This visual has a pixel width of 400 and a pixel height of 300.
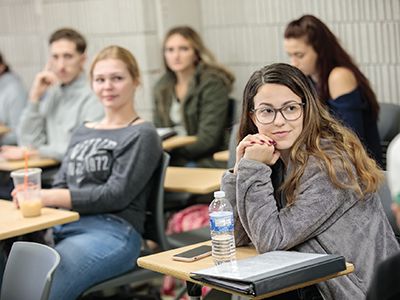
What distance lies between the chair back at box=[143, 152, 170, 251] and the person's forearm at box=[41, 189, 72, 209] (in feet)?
1.24

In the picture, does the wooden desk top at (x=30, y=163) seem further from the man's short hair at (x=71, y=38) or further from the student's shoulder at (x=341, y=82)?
the student's shoulder at (x=341, y=82)

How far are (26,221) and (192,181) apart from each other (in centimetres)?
93

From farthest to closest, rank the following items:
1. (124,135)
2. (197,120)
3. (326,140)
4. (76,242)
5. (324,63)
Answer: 1. (197,120)
2. (324,63)
3. (124,135)
4. (76,242)
5. (326,140)

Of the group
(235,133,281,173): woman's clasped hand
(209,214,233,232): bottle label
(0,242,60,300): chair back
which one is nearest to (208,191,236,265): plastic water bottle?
(209,214,233,232): bottle label

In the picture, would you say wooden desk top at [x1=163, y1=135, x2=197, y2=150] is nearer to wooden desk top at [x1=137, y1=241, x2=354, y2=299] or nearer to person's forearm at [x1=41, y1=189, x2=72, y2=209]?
person's forearm at [x1=41, y1=189, x2=72, y2=209]

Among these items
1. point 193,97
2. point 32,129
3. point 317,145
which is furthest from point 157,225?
point 32,129

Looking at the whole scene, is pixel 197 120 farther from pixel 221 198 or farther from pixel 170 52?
pixel 221 198

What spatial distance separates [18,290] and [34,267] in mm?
97

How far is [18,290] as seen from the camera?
166 cm

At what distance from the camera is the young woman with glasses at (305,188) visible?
1625 millimetres

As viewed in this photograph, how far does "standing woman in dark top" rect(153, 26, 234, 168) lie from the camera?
12.4 ft

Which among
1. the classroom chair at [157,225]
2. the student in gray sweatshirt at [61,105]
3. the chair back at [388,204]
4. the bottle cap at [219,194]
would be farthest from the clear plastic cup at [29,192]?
the chair back at [388,204]

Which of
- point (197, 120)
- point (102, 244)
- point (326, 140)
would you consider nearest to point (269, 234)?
point (326, 140)

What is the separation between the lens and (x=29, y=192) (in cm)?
224
